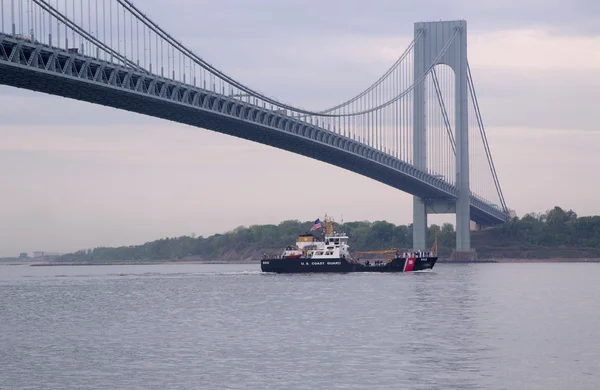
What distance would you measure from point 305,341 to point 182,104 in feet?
126

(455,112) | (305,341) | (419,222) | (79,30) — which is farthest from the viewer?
(455,112)

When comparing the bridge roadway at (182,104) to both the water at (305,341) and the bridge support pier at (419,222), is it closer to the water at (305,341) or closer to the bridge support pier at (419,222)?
the bridge support pier at (419,222)

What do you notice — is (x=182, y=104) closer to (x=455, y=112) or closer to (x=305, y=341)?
(x=305, y=341)

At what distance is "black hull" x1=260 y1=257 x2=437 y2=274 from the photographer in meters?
87.7

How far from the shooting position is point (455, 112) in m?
127

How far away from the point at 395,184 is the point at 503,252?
3618cm

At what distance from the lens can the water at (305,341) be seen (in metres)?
27.0

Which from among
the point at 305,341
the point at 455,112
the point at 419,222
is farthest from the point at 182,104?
the point at 455,112

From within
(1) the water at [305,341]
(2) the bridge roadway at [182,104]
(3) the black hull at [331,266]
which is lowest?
(1) the water at [305,341]

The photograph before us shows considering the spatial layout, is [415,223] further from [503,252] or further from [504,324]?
[504,324]

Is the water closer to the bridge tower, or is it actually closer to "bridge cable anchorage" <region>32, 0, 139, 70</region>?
"bridge cable anchorage" <region>32, 0, 139, 70</region>

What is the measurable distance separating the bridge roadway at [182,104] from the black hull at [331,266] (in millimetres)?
9217

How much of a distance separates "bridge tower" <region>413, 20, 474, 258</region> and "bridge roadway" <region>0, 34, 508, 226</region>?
10.3 m

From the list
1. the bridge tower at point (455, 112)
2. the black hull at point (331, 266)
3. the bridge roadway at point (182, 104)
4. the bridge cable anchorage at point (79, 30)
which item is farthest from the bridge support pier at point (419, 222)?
the bridge cable anchorage at point (79, 30)
